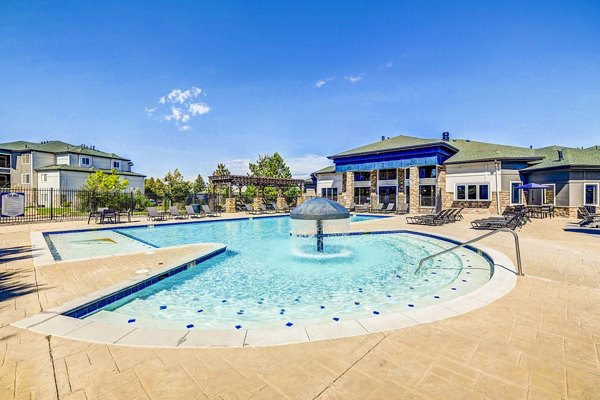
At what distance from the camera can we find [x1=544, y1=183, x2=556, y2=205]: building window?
762 inches

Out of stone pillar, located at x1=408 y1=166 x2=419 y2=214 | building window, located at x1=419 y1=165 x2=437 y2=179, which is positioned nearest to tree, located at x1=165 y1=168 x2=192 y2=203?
stone pillar, located at x1=408 y1=166 x2=419 y2=214

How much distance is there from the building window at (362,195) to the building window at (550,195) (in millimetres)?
14229

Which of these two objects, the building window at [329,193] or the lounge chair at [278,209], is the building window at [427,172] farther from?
the lounge chair at [278,209]

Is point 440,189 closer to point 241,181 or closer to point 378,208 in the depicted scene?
point 378,208

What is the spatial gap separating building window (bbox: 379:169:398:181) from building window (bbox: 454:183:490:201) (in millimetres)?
6052

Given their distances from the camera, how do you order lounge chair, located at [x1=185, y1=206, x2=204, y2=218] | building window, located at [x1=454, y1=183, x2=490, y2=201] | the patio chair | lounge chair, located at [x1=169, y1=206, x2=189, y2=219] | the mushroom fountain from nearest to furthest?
the mushroom fountain < lounge chair, located at [x1=169, y1=206, x2=189, y2=219] < lounge chair, located at [x1=185, y1=206, x2=204, y2=218] < building window, located at [x1=454, y1=183, x2=490, y2=201] < the patio chair

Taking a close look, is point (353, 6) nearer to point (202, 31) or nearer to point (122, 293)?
point (202, 31)

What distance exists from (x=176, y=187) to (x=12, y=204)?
22288 millimetres

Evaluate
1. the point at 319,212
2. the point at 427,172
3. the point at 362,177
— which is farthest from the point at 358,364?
the point at 362,177

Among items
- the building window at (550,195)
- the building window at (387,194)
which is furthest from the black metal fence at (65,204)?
the building window at (550,195)

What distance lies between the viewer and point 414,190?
24.5 metres

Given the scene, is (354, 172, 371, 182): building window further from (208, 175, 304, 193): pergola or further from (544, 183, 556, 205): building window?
(544, 183, 556, 205): building window

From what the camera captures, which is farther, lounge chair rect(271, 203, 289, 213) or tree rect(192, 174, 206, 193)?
tree rect(192, 174, 206, 193)

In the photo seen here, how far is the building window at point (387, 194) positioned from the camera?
2805 cm
